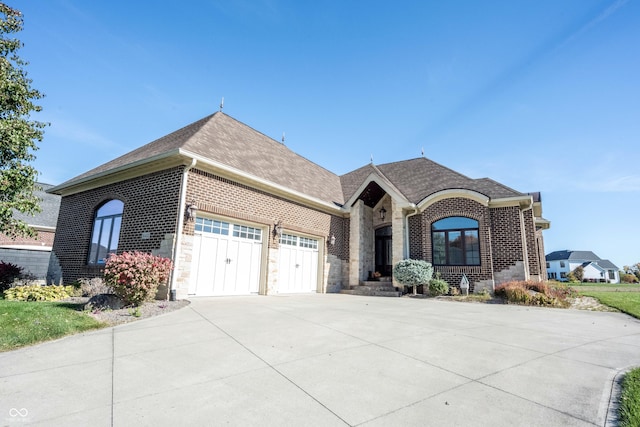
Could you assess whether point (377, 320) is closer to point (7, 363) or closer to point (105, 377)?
point (105, 377)

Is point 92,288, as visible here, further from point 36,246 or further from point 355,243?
point 36,246

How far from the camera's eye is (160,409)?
2637 millimetres

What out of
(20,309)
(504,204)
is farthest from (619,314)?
(20,309)

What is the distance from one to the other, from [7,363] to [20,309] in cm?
355

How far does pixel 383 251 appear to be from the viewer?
1627 centimetres

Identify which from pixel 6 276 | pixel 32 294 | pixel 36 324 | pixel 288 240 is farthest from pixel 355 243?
pixel 6 276

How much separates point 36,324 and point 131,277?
191cm

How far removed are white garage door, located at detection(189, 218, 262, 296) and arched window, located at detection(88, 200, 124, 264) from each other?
3.14 meters

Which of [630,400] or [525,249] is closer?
[630,400]

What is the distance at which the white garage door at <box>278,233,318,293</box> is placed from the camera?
1286cm

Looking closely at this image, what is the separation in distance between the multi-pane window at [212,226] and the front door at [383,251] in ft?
27.6

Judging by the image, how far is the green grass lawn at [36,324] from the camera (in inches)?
183

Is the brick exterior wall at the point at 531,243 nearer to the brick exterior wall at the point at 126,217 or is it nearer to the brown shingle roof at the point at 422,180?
the brown shingle roof at the point at 422,180

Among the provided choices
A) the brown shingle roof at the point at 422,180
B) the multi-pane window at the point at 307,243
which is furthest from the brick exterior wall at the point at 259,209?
the brown shingle roof at the point at 422,180
